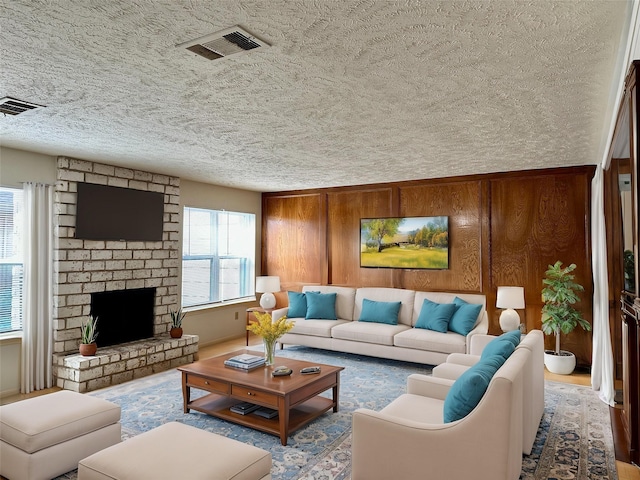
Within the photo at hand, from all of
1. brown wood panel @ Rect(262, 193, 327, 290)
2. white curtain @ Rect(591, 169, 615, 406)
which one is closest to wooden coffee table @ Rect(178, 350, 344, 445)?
white curtain @ Rect(591, 169, 615, 406)

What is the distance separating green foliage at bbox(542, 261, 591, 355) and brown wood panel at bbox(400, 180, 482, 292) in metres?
0.93

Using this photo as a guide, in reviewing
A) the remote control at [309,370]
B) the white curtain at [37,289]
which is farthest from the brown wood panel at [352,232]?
the white curtain at [37,289]

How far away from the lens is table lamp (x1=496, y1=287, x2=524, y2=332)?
5.17m

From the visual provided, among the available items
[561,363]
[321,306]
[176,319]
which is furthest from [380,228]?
[176,319]

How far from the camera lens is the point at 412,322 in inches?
233

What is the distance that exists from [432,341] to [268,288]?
2.89 metres

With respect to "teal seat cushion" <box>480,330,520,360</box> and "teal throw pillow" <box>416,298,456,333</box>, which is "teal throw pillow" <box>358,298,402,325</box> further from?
"teal seat cushion" <box>480,330,520,360</box>

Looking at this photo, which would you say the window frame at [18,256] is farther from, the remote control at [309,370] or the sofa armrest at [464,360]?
the sofa armrest at [464,360]

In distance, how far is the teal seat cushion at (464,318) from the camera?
5188mm

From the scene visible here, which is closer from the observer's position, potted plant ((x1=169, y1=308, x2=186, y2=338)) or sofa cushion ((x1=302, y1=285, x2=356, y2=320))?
potted plant ((x1=169, y1=308, x2=186, y2=338))

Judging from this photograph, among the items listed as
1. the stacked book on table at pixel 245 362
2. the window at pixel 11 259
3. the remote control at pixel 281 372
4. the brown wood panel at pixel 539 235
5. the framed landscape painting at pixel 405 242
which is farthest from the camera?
the framed landscape painting at pixel 405 242

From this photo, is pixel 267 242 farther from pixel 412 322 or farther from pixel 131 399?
pixel 131 399

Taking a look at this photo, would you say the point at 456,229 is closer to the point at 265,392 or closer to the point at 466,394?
the point at 265,392

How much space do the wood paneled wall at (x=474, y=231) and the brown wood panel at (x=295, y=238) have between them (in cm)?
2
